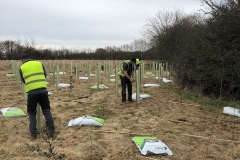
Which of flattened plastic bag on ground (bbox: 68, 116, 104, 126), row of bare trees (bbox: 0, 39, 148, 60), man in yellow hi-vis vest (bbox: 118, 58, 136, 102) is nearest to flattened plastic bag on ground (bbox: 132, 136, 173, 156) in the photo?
flattened plastic bag on ground (bbox: 68, 116, 104, 126)

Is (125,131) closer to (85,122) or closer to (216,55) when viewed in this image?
(85,122)

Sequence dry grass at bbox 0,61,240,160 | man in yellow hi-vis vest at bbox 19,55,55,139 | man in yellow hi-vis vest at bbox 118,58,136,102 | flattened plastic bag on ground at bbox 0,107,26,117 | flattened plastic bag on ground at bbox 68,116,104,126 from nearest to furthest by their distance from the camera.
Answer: dry grass at bbox 0,61,240,160 → man in yellow hi-vis vest at bbox 19,55,55,139 → flattened plastic bag on ground at bbox 68,116,104,126 → flattened plastic bag on ground at bbox 0,107,26,117 → man in yellow hi-vis vest at bbox 118,58,136,102

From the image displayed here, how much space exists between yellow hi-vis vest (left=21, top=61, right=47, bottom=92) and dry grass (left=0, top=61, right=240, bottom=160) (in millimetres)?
957

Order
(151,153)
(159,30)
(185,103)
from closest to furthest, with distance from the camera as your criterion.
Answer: (151,153)
(185,103)
(159,30)

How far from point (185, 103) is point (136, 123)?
9.91ft

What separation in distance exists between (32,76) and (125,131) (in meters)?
2.09

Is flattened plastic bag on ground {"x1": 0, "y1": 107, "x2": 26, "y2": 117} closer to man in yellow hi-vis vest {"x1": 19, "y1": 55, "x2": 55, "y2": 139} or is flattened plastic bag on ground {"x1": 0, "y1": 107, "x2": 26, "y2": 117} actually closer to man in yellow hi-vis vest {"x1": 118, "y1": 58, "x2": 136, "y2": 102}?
man in yellow hi-vis vest {"x1": 19, "y1": 55, "x2": 55, "y2": 139}

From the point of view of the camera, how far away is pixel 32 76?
513 centimetres

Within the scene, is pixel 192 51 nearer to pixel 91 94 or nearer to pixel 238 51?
pixel 238 51

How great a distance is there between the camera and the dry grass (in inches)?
178

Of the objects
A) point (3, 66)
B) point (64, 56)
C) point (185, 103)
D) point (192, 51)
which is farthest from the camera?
point (64, 56)

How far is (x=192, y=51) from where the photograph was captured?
11.0 m

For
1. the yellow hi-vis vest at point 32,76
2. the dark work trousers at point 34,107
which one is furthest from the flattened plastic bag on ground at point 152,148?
the yellow hi-vis vest at point 32,76

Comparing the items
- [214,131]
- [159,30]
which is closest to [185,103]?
[214,131]
